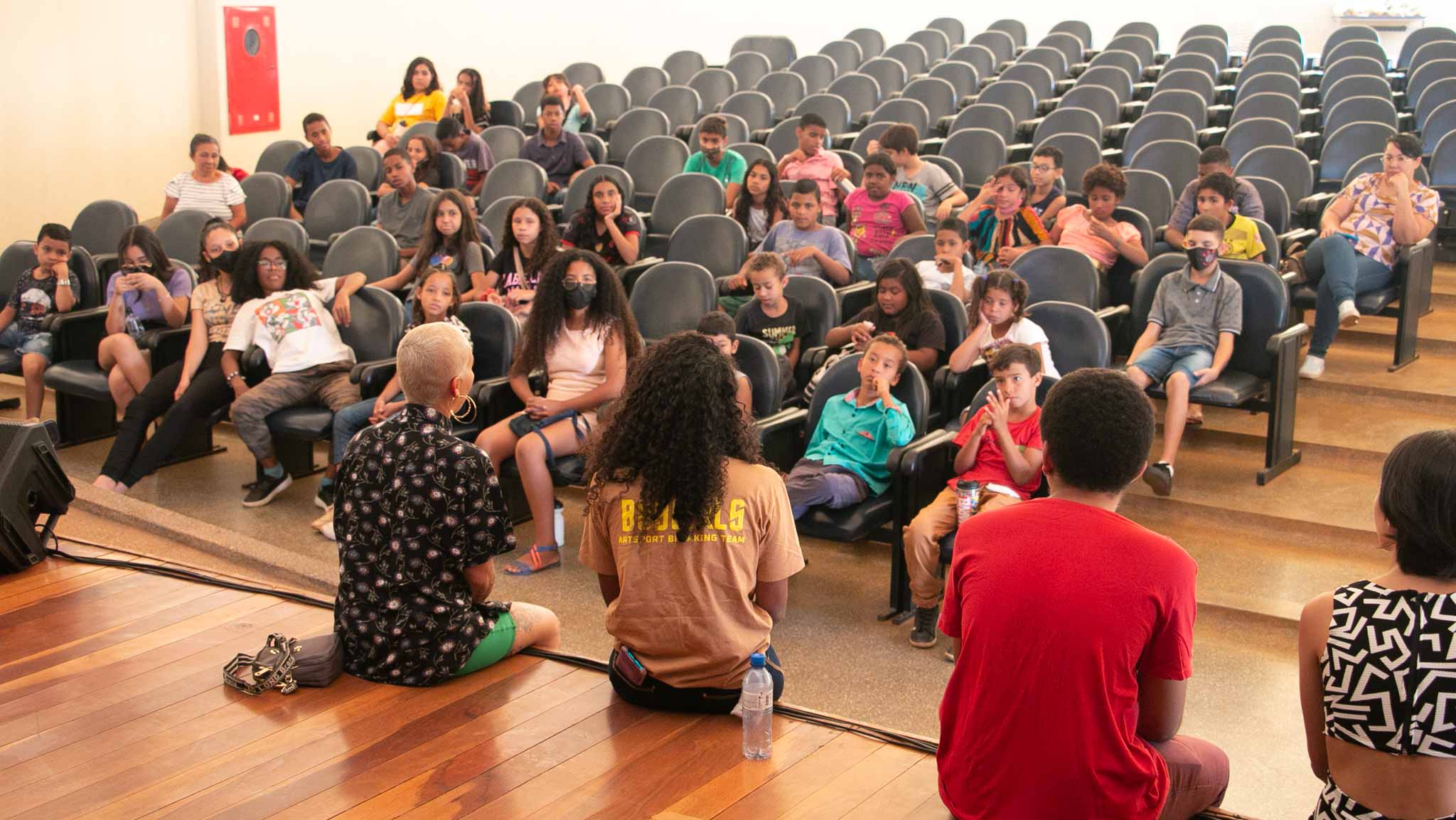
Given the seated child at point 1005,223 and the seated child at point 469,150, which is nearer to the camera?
the seated child at point 1005,223

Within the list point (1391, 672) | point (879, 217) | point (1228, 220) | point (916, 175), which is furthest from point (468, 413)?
point (1391, 672)

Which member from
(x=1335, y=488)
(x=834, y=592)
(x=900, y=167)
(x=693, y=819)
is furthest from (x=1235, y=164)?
(x=693, y=819)

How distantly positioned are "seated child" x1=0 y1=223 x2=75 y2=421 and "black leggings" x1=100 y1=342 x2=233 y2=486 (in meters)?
0.77

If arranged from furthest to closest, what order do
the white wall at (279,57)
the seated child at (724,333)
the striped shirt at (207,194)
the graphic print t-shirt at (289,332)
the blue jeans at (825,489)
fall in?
1. the white wall at (279,57)
2. the striped shirt at (207,194)
3. the graphic print t-shirt at (289,332)
4. the seated child at (724,333)
5. the blue jeans at (825,489)

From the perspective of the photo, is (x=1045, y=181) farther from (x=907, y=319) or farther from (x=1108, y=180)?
(x=907, y=319)

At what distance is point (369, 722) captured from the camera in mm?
3072

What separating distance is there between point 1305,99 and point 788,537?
7771mm

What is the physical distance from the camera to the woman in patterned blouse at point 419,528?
3.00 m

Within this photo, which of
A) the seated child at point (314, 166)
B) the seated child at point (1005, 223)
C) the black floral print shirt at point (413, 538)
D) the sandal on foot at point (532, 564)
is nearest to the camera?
the black floral print shirt at point (413, 538)

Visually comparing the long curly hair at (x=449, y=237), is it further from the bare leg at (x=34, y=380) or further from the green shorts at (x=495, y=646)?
the green shorts at (x=495, y=646)

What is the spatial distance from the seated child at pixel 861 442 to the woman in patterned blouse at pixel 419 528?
1.48 metres

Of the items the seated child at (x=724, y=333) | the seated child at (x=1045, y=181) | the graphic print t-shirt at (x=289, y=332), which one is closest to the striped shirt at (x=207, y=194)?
the graphic print t-shirt at (x=289, y=332)

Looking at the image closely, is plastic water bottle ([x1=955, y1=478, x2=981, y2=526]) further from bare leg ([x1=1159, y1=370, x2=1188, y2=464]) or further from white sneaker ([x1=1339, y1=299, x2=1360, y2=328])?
white sneaker ([x1=1339, y1=299, x2=1360, y2=328])

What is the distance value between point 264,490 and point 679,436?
132 inches
